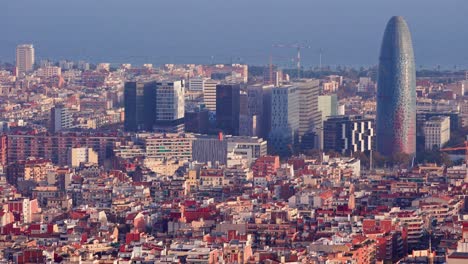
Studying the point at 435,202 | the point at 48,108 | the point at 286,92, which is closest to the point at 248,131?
the point at 286,92

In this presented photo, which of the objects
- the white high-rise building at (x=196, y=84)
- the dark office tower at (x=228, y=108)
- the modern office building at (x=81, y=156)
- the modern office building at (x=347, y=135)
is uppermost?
the white high-rise building at (x=196, y=84)

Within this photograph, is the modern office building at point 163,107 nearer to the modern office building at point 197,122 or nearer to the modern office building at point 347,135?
the modern office building at point 197,122

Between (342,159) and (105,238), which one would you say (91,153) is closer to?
(342,159)

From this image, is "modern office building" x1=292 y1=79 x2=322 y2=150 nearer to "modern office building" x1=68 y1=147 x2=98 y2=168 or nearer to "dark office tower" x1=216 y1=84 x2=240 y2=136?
"dark office tower" x1=216 y1=84 x2=240 y2=136

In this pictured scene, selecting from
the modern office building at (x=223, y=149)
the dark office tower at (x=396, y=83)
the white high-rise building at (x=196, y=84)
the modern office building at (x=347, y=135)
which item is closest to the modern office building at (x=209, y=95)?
the white high-rise building at (x=196, y=84)

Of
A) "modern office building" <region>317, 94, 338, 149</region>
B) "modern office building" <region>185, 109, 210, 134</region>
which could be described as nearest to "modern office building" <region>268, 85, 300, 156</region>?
"modern office building" <region>317, 94, 338, 149</region>
